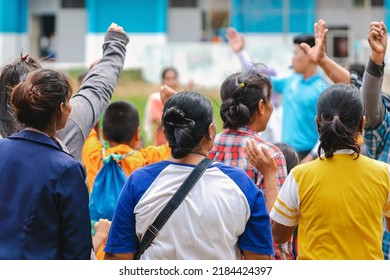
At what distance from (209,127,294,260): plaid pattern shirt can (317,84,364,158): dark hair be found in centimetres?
53

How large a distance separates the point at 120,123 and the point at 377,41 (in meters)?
1.67

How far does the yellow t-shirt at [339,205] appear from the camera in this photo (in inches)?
133

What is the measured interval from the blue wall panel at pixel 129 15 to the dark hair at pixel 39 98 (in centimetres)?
3352

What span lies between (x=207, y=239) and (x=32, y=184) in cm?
71

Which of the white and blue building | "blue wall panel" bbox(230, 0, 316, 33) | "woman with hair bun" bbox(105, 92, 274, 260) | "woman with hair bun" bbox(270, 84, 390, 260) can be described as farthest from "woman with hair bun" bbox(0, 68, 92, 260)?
"blue wall panel" bbox(230, 0, 316, 33)

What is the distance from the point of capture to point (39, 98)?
3.15m

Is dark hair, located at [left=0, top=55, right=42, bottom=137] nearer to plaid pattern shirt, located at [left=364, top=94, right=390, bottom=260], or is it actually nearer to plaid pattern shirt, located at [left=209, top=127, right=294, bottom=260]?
plaid pattern shirt, located at [left=209, top=127, right=294, bottom=260]

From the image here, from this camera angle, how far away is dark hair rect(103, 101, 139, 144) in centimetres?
507

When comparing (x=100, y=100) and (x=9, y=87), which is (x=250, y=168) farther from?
(x=9, y=87)

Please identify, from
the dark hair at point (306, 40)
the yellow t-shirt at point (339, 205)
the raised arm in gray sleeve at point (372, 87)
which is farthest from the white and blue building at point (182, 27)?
the yellow t-shirt at point (339, 205)

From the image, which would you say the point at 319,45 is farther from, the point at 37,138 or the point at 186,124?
the point at 37,138

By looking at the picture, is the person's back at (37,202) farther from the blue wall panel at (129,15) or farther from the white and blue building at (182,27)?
the blue wall panel at (129,15)

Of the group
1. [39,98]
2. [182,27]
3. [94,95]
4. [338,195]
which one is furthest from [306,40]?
[182,27]
